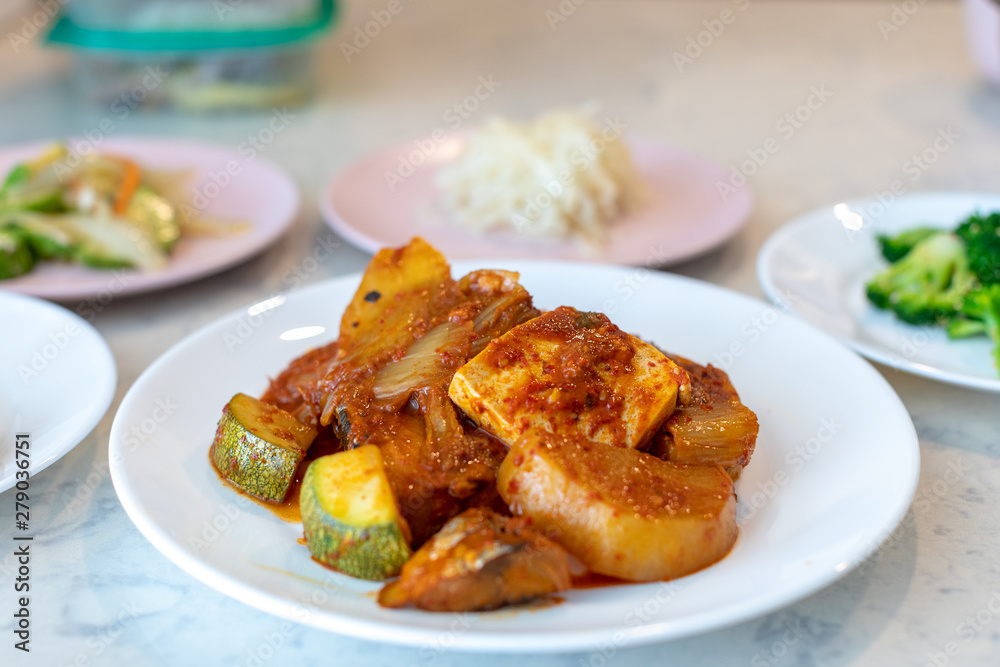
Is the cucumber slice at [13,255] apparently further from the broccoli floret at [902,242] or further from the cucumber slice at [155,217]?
the broccoli floret at [902,242]

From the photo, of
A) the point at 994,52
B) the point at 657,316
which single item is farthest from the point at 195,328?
the point at 994,52

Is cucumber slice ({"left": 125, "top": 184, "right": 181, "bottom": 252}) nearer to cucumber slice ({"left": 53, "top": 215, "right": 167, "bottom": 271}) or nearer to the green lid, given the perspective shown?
cucumber slice ({"left": 53, "top": 215, "right": 167, "bottom": 271})

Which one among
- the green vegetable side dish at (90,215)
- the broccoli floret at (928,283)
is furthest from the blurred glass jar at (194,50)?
the broccoli floret at (928,283)

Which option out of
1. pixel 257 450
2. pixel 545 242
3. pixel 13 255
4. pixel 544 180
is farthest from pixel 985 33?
pixel 13 255

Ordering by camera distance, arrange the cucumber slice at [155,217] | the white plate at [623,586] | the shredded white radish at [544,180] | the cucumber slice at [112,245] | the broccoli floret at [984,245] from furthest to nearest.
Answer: the shredded white radish at [544,180] → the cucumber slice at [155,217] → the cucumber slice at [112,245] → the broccoli floret at [984,245] → the white plate at [623,586]

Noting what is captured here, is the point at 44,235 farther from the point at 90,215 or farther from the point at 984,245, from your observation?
the point at 984,245

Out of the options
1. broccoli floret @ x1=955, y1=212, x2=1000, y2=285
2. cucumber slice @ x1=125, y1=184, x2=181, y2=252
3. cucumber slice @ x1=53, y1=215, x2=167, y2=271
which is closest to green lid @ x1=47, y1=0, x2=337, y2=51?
cucumber slice @ x1=125, y1=184, x2=181, y2=252
